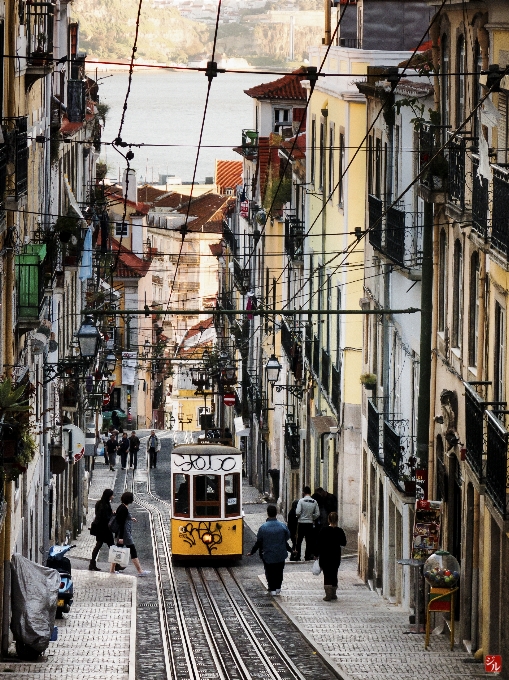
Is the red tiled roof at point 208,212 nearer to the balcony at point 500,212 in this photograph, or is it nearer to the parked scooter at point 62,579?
the parked scooter at point 62,579

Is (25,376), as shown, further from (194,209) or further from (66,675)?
(194,209)

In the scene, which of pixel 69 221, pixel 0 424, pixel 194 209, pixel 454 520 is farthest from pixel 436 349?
pixel 194 209

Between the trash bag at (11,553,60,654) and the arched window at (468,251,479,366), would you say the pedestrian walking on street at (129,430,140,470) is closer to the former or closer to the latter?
the trash bag at (11,553,60,654)

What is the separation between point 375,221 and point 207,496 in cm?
706

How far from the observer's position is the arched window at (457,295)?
1898 centimetres

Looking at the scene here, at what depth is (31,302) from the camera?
69.9ft

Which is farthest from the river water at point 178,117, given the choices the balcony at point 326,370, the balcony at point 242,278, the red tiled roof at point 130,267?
the balcony at point 326,370

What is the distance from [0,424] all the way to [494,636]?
5.40 m

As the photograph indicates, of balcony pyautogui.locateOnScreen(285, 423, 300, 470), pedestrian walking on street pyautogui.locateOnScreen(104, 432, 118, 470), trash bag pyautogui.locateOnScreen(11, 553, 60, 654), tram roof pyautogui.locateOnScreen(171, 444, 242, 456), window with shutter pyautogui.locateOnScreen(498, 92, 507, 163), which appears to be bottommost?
pedestrian walking on street pyautogui.locateOnScreen(104, 432, 118, 470)

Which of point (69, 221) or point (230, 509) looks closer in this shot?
point (69, 221)

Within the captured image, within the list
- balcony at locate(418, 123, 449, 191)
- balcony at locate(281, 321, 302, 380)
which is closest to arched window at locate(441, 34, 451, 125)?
balcony at locate(418, 123, 449, 191)

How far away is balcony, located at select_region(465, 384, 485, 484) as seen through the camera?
15781mm

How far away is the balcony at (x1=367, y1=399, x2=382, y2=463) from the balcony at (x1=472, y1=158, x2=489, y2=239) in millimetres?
8433

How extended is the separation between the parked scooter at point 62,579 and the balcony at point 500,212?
7.75m
